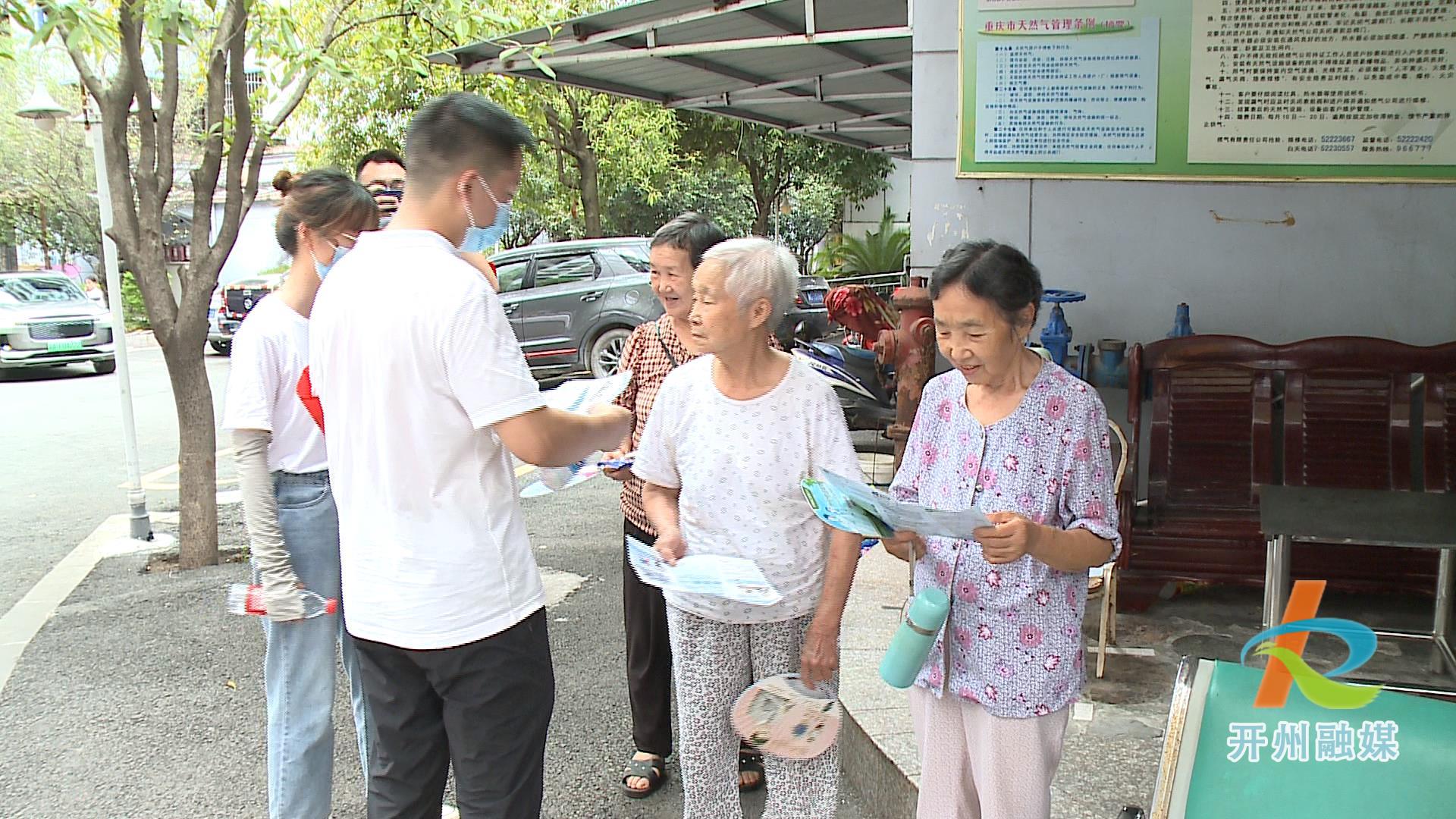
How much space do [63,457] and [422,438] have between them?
8.95 m

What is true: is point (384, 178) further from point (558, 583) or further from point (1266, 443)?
point (1266, 443)

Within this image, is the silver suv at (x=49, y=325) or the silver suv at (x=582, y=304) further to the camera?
the silver suv at (x=49, y=325)

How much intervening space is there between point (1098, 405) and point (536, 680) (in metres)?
1.15

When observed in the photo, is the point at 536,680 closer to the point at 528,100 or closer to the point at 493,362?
the point at 493,362

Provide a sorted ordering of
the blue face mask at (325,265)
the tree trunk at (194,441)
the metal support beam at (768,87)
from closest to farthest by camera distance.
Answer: the blue face mask at (325,265) → the tree trunk at (194,441) → the metal support beam at (768,87)

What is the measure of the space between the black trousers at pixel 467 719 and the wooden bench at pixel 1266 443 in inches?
94.2

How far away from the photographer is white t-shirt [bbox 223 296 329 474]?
2428 mm

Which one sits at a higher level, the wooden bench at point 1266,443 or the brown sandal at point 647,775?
the wooden bench at point 1266,443

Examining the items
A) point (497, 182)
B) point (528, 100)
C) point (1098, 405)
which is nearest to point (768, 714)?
point (1098, 405)

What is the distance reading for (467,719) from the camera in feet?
6.28

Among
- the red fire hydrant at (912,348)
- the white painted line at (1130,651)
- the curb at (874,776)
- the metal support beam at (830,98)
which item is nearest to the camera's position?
the curb at (874,776)

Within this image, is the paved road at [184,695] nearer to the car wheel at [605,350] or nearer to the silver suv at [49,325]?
the car wheel at [605,350]

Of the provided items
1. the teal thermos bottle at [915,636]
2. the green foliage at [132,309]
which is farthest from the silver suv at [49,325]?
the teal thermos bottle at [915,636]

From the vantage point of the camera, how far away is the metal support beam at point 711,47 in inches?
254
